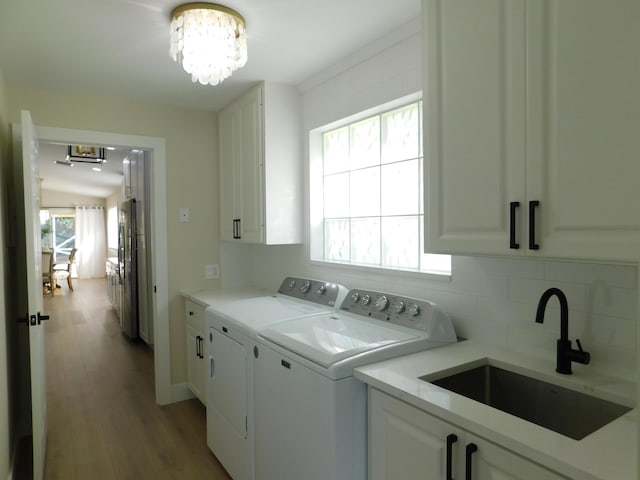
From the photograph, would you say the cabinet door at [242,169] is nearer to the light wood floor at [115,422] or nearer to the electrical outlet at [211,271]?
the electrical outlet at [211,271]

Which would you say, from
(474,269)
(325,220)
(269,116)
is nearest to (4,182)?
(269,116)

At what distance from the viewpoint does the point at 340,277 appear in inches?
102

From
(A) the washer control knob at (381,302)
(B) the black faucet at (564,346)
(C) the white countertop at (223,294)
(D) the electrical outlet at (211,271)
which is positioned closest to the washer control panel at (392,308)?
(A) the washer control knob at (381,302)

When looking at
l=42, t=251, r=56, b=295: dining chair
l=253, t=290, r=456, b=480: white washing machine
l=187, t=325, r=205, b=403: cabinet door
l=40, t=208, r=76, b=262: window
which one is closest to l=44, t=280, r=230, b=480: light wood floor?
l=187, t=325, r=205, b=403: cabinet door

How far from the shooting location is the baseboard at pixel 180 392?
10.9 feet

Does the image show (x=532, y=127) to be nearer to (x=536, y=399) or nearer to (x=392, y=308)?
(x=536, y=399)

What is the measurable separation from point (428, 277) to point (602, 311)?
2.49ft

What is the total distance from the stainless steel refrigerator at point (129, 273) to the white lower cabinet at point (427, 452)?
4286mm

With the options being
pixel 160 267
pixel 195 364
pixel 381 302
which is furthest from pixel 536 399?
pixel 160 267

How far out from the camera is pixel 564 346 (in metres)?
1.39

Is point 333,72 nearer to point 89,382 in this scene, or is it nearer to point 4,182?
point 4,182

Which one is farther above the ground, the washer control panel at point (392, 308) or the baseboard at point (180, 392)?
the washer control panel at point (392, 308)

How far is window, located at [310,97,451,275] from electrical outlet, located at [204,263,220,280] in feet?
3.49

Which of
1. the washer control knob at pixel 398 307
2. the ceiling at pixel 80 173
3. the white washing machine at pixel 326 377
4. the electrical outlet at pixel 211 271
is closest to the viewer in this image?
the white washing machine at pixel 326 377
